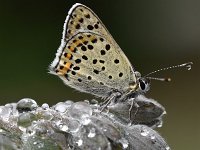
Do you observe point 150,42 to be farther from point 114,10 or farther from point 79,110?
point 79,110

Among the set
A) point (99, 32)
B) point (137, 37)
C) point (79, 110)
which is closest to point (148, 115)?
point (79, 110)

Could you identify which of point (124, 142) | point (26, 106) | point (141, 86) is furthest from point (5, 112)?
point (141, 86)

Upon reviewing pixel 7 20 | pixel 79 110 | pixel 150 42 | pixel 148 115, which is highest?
pixel 79 110

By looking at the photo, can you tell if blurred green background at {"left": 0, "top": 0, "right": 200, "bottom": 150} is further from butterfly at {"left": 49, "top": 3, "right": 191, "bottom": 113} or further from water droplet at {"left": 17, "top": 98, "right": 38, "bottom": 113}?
water droplet at {"left": 17, "top": 98, "right": 38, "bottom": 113}

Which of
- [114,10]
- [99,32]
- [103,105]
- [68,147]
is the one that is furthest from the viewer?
[114,10]

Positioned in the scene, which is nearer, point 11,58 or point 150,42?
point 11,58

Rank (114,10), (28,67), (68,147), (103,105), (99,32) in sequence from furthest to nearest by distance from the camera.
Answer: (114,10)
(28,67)
(99,32)
(103,105)
(68,147)

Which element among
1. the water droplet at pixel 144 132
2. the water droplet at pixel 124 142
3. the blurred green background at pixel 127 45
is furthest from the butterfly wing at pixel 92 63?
the blurred green background at pixel 127 45

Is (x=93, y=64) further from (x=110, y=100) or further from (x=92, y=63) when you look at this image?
(x=110, y=100)
